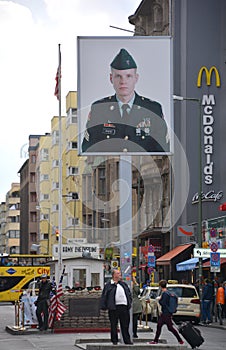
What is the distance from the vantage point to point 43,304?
29438 mm

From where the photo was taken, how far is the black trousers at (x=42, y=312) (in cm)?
2936

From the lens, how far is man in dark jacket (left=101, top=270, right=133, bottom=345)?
71.2 feet

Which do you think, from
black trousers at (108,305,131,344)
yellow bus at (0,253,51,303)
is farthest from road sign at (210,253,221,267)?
yellow bus at (0,253,51,303)

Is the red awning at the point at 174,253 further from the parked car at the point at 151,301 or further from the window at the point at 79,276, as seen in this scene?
the window at the point at 79,276

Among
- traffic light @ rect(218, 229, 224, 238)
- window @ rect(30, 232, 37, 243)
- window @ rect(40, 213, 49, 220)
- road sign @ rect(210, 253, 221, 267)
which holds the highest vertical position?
window @ rect(40, 213, 49, 220)

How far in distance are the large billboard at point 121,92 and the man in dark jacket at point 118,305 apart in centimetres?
351

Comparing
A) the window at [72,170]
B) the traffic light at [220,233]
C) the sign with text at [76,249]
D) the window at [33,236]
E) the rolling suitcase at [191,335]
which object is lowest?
the rolling suitcase at [191,335]

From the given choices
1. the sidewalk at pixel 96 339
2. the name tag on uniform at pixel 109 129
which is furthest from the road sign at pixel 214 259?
the name tag on uniform at pixel 109 129

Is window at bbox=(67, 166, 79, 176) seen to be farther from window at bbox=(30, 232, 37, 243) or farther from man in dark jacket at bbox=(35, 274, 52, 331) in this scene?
man in dark jacket at bbox=(35, 274, 52, 331)

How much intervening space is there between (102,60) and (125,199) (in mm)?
3538

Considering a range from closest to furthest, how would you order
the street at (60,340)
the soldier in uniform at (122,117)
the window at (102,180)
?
1. the soldier in uniform at (122,117)
2. the street at (60,340)
3. the window at (102,180)

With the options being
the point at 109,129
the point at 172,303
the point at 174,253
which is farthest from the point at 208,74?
the point at 172,303

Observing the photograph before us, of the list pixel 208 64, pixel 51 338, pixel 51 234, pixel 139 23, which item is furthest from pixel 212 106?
pixel 51 234

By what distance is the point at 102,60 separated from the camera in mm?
23219
